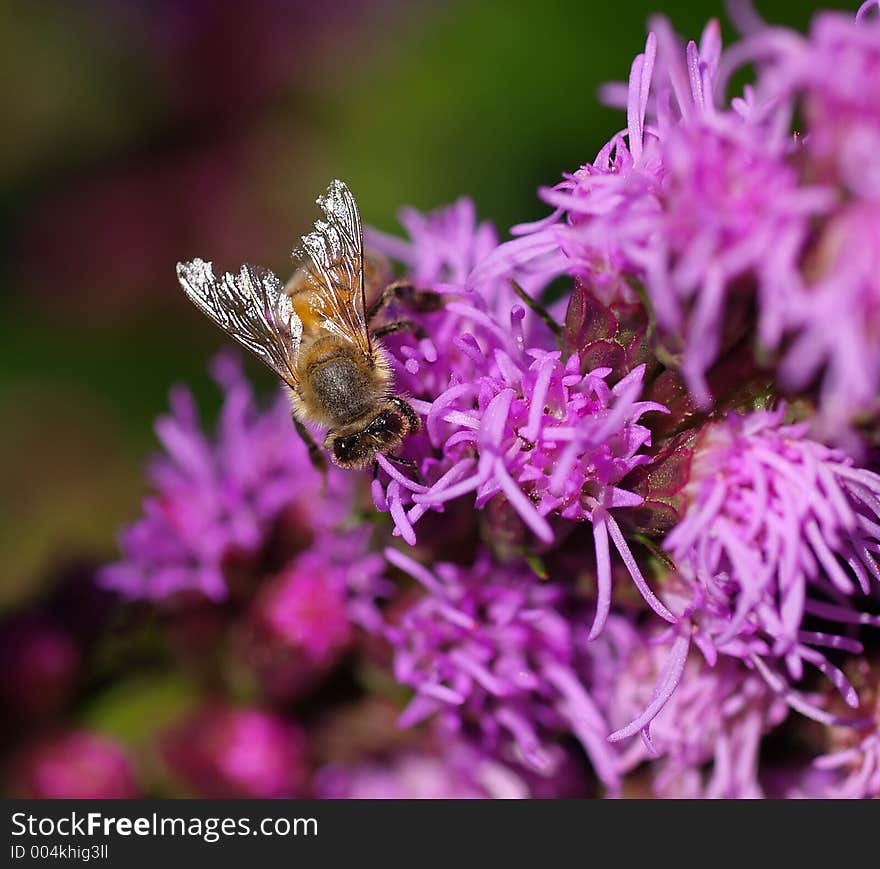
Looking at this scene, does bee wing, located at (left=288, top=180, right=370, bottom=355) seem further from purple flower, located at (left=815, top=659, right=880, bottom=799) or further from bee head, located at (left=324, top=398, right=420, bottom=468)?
purple flower, located at (left=815, top=659, right=880, bottom=799)

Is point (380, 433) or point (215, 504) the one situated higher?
point (215, 504)

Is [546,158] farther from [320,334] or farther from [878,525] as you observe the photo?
[878,525]

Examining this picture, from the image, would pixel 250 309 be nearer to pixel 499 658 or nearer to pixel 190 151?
pixel 499 658

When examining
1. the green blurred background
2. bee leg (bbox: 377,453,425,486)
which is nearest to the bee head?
bee leg (bbox: 377,453,425,486)

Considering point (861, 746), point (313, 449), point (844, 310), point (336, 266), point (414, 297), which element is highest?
point (336, 266)

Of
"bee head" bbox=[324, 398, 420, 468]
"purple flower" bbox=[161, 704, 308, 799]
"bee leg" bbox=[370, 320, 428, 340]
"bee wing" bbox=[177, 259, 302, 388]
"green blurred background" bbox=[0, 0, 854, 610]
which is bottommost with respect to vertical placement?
"purple flower" bbox=[161, 704, 308, 799]

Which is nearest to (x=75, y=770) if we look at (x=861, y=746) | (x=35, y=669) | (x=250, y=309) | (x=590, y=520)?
(x=35, y=669)
